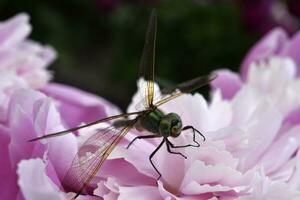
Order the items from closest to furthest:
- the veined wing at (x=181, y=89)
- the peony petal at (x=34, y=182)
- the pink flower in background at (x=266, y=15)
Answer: the peony petal at (x=34, y=182) → the veined wing at (x=181, y=89) → the pink flower in background at (x=266, y=15)

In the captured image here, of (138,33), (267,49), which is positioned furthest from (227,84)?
(138,33)

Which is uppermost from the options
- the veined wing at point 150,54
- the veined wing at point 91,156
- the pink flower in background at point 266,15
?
the pink flower in background at point 266,15

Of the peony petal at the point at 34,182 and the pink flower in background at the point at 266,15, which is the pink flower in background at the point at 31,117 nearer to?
the peony petal at the point at 34,182

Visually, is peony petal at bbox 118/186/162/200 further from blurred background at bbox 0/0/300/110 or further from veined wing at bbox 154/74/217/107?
blurred background at bbox 0/0/300/110

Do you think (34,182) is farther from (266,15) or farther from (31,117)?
(266,15)

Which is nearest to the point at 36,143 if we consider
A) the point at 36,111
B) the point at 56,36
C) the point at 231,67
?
the point at 36,111

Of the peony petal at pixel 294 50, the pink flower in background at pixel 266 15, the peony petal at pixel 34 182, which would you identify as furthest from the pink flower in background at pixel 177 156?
the pink flower in background at pixel 266 15

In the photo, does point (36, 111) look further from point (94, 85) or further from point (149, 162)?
point (94, 85)
